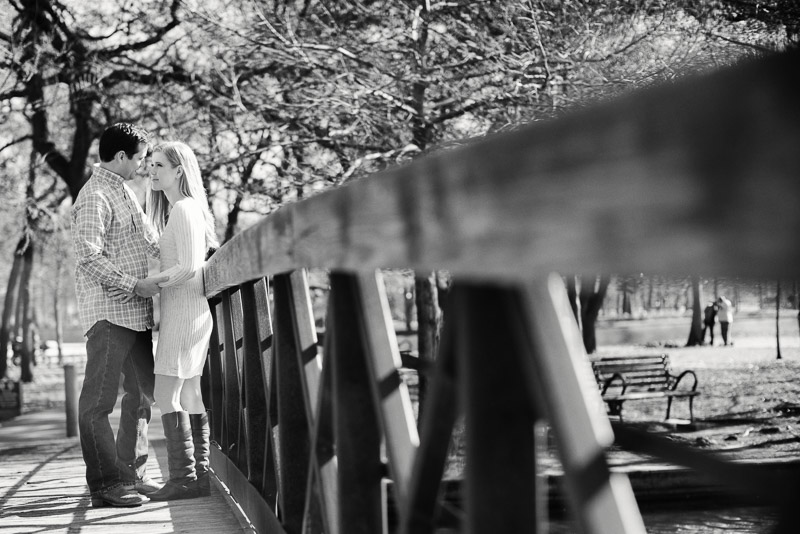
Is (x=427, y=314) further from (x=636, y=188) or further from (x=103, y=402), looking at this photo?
(x=636, y=188)

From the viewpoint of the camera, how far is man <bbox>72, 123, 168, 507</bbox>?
4.70 metres

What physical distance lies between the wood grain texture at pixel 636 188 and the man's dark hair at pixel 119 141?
3.70 m

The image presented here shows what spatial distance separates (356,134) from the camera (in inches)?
440

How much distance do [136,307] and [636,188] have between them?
4206 mm

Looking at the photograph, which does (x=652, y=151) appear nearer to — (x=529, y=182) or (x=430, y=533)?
(x=529, y=182)

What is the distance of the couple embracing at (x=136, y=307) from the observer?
15.3 ft

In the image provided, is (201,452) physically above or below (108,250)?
below

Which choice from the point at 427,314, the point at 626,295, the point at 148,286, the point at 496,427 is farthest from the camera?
the point at 626,295

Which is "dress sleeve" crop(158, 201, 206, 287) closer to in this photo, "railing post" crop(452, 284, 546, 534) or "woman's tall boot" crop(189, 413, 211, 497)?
"woman's tall boot" crop(189, 413, 211, 497)

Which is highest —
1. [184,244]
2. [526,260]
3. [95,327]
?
[184,244]

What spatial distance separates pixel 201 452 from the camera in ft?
16.1

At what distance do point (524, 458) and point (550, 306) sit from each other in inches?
10.0

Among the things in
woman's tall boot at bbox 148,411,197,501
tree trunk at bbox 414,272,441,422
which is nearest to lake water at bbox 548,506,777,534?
tree trunk at bbox 414,272,441,422

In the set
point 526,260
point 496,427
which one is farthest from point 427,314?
point 526,260
